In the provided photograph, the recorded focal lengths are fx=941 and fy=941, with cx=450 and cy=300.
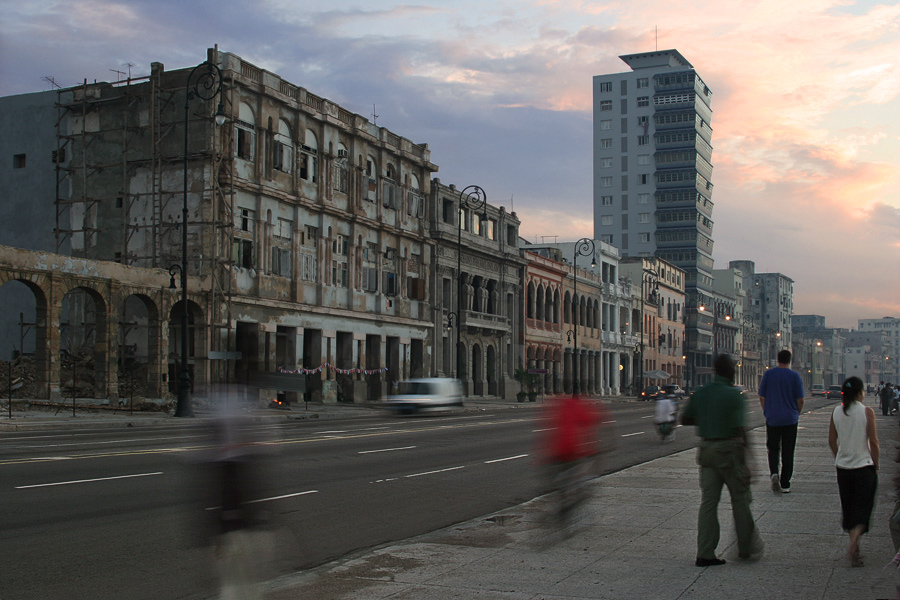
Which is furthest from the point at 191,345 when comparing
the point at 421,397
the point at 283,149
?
the point at 283,149

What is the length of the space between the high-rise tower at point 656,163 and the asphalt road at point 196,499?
121722 millimetres

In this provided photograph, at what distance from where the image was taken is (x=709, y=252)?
146625 mm

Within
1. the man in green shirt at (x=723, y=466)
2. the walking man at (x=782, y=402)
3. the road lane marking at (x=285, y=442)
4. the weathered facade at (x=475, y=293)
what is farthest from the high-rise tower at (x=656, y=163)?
the man in green shirt at (x=723, y=466)

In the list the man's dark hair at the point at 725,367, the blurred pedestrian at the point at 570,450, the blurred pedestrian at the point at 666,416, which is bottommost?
the blurred pedestrian at the point at 666,416

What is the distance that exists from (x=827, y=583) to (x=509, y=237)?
225 ft

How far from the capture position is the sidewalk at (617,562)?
291 inches

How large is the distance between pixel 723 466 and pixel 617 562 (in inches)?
51.3

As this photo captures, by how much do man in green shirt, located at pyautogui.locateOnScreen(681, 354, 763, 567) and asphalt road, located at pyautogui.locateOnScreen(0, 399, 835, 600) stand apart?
A: 11.7ft

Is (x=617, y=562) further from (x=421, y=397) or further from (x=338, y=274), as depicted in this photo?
(x=338, y=274)

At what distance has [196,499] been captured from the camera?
12156 millimetres

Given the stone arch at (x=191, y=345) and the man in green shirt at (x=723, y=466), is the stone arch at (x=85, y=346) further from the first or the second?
the man in green shirt at (x=723, y=466)

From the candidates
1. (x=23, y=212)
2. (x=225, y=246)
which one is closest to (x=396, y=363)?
(x=225, y=246)

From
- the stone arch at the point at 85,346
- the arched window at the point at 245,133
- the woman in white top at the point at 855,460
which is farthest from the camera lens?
the arched window at the point at 245,133

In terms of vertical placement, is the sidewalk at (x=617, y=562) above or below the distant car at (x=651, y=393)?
above
